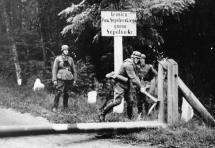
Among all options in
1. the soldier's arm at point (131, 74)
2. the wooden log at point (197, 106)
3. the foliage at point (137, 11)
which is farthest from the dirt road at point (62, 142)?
the foliage at point (137, 11)

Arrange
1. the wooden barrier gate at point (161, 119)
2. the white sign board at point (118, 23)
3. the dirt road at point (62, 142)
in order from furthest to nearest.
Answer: the white sign board at point (118, 23), the wooden barrier gate at point (161, 119), the dirt road at point (62, 142)

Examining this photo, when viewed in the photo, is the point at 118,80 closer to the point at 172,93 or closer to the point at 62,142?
the point at 172,93

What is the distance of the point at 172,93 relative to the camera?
945 cm

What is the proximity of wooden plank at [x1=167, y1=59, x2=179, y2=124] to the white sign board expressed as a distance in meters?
2.97

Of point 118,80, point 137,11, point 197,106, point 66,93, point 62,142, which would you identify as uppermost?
point 137,11

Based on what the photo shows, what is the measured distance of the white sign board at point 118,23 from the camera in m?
12.0

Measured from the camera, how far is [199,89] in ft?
58.4

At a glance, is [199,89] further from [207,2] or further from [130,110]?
[130,110]

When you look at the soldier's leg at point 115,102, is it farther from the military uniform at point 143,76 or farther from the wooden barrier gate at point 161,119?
the military uniform at point 143,76

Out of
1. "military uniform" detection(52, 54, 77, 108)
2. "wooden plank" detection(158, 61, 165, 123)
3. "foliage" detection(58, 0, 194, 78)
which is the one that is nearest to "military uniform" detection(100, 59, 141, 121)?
"wooden plank" detection(158, 61, 165, 123)

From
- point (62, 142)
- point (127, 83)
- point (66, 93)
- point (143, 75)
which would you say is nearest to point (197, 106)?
point (127, 83)

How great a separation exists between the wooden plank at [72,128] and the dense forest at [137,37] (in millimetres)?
5539

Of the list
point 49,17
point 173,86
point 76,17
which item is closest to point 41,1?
point 49,17

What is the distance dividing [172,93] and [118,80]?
A: 173 centimetres
